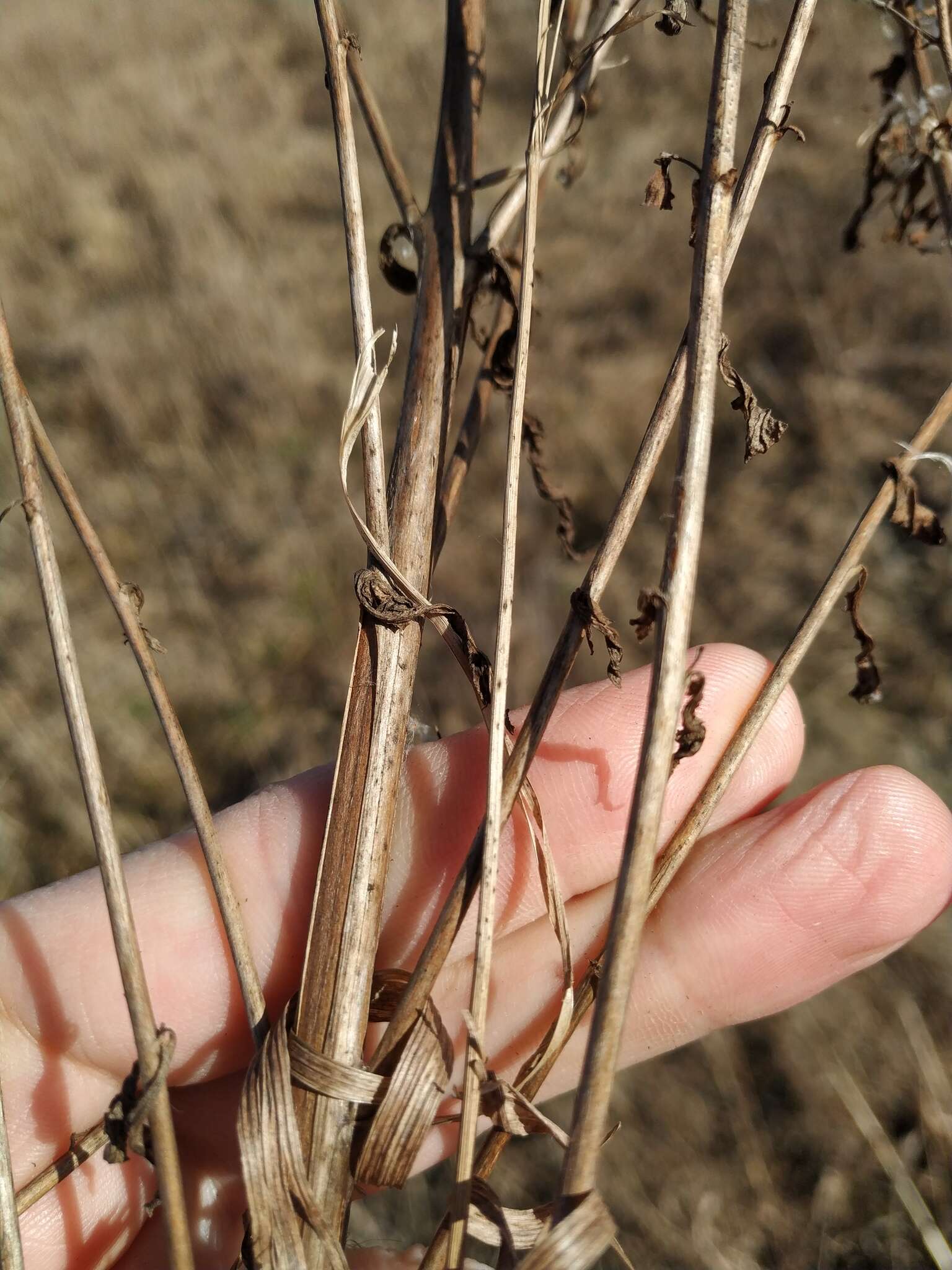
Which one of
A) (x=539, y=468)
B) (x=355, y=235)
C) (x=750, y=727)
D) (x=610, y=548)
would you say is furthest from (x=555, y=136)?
(x=750, y=727)

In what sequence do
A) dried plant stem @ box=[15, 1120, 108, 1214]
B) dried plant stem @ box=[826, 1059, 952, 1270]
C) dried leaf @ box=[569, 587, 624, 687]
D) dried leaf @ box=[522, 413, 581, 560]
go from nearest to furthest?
1. dried leaf @ box=[569, 587, 624, 687]
2. dried plant stem @ box=[15, 1120, 108, 1214]
3. dried leaf @ box=[522, 413, 581, 560]
4. dried plant stem @ box=[826, 1059, 952, 1270]

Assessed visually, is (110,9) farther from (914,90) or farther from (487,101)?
(914,90)

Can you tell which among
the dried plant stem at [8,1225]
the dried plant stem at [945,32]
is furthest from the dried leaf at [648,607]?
the dried plant stem at [8,1225]

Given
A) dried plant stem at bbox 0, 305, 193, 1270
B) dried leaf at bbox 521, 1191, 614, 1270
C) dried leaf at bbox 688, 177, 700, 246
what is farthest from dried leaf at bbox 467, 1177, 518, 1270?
dried leaf at bbox 688, 177, 700, 246

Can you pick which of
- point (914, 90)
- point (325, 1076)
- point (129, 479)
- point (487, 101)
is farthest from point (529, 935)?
point (487, 101)

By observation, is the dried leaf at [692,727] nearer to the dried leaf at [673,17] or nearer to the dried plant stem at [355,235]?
the dried plant stem at [355,235]

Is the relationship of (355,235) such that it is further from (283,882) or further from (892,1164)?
(892,1164)

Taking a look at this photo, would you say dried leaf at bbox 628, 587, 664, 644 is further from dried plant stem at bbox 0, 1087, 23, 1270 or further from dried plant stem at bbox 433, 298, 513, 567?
dried plant stem at bbox 0, 1087, 23, 1270
